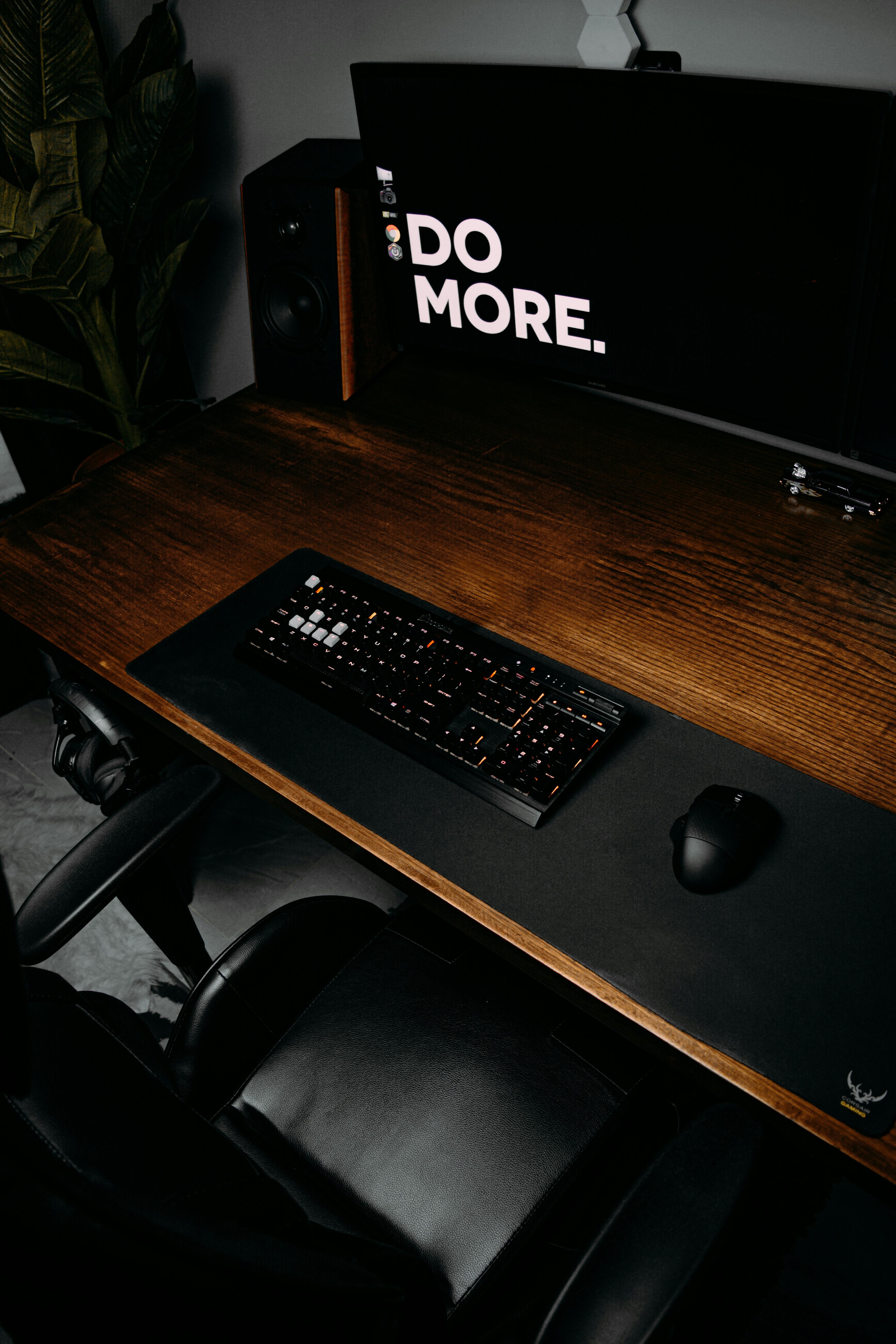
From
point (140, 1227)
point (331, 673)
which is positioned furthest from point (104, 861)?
point (140, 1227)

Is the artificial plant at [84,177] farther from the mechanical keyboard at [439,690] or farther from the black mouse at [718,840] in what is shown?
the black mouse at [718,840]

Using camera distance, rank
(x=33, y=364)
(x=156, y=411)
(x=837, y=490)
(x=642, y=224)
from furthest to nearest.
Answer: (x=156, y=411)
(x=33, y=364)
(x=837, y=490)
(x=642, y=224)

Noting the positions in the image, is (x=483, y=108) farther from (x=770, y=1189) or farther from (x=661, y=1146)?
(x=770, y=1189)

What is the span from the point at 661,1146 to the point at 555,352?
0.93 meters

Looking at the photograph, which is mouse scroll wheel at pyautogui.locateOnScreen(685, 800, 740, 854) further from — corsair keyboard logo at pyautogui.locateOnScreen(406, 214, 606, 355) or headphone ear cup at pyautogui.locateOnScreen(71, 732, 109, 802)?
headphone ear cup at pyautogui.locateOnScreen(71, 732, 109, 802)

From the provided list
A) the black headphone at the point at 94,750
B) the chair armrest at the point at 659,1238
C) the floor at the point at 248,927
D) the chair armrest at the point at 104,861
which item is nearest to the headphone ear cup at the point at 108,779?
the black headphone at the point at 94,750

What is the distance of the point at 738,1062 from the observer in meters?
0.68

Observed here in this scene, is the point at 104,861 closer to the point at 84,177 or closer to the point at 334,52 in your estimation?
the point at 84,177

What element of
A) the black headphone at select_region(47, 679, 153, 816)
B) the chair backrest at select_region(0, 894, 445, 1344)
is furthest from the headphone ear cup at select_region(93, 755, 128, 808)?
the chair backrest at select_region(0, 894, 445, 1344)

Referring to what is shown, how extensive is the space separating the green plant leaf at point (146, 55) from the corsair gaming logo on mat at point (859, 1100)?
1628 millimetres

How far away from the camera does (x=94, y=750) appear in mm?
1254

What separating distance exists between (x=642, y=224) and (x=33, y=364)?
3.48 feet

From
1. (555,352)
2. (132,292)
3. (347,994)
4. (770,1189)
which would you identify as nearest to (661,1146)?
(347,994)

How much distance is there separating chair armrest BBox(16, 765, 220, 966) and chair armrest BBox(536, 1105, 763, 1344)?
1.74ft
